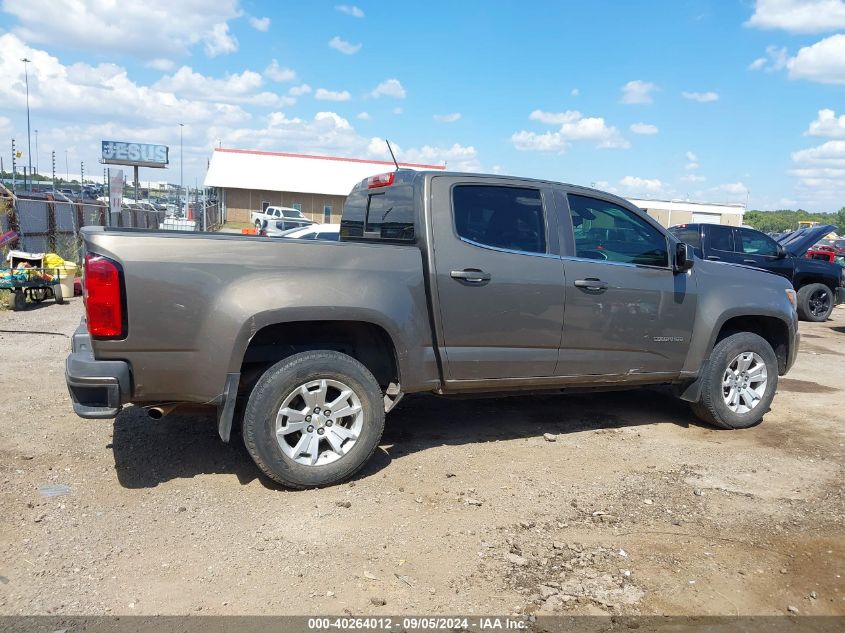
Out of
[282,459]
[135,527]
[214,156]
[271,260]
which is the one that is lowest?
[135,527]

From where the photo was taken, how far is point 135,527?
12.3ft

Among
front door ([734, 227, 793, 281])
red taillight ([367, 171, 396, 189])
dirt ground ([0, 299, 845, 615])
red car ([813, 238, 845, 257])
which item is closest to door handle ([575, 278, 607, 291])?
dirt ground ([0, 299, 845, 615])

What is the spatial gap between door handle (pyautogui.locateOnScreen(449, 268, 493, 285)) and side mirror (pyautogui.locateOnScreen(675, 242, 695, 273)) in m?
1.67

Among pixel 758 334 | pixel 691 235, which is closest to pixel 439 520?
pixel 758 334

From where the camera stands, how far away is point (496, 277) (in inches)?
181

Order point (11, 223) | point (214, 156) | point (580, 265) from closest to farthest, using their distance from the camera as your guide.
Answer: point (580, 265)
point (11, 223)
point (214, 156)

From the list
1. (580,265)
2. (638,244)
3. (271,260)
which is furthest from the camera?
(638,244)

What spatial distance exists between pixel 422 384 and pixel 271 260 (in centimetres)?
129

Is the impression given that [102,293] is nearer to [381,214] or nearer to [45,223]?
[381,214]

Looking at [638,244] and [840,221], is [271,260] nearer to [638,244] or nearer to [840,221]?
[638,244]

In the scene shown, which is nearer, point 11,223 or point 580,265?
point 580,265

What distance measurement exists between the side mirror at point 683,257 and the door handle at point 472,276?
1672 mm

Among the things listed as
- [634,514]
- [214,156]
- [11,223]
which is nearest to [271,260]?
[634,514]

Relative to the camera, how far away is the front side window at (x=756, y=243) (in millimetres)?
12812
